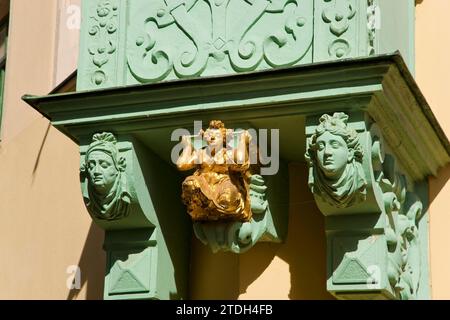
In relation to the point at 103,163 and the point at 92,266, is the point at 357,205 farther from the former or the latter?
the point at 92,266

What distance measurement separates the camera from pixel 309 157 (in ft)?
22.8

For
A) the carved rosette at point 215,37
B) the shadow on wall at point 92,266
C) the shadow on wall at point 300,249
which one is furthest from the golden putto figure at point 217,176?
the shadow on wall at point 92,266

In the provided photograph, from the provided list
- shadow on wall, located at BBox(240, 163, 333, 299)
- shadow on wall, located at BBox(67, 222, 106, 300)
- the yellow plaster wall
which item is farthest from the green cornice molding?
shadow on wall, located at BBox(67, 222, 106, 300)

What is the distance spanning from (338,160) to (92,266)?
2.11 metres

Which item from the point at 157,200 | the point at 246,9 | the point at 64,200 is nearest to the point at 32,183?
the point at 64,200

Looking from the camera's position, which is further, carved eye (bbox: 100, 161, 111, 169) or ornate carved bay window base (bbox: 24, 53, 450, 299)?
carved eye (bbox: 100, 161, 111, 169)

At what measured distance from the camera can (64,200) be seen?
877cm

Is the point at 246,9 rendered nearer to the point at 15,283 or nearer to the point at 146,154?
the point at 146,154

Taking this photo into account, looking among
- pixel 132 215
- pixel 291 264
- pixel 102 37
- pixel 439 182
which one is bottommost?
pixel 291 264

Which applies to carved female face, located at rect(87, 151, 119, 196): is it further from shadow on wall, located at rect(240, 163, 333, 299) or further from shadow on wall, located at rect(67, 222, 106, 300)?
shadow on wall, located at rect(67, 222, 106, 300)

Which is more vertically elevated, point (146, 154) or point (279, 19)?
point (279, 19)

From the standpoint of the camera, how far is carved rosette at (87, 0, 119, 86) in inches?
294

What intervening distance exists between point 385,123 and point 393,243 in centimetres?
57

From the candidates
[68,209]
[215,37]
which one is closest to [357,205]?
[215,37]
